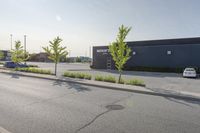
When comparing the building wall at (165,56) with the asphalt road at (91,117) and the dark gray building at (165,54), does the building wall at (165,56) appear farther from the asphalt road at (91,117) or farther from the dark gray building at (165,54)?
the asphalt road at (91,117)

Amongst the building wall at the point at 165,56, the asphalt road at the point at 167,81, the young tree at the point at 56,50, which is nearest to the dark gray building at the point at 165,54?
the building wall at the point at 165,56

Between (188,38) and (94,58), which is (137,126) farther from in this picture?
(94,58)

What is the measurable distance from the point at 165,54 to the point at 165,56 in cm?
33

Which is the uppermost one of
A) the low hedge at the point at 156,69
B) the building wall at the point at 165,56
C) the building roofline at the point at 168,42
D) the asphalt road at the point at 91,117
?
the building roofline at the point at 168,42

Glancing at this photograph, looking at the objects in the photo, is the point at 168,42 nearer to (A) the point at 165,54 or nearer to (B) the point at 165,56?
(A) the point at 165,54

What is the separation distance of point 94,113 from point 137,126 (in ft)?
5.72

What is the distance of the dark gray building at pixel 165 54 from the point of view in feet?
93.5

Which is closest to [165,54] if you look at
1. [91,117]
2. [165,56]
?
[165,56]

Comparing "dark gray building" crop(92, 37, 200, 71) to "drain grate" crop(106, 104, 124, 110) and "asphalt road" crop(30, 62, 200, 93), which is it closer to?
"asphalt road" crop(30, 62, 200, 93)

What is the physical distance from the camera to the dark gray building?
93.5ft

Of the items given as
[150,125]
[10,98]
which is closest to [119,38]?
[10,98]

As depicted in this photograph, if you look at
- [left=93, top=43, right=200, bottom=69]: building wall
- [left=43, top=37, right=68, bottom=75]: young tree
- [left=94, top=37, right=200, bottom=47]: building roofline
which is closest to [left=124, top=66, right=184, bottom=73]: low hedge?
[left=93, top=43, right=200, bottom=69]: building wall

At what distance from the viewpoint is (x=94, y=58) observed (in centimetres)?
3947

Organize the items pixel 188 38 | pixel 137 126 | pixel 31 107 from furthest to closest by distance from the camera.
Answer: pixel 188 38, pixel 31 107, pixel 137 126
